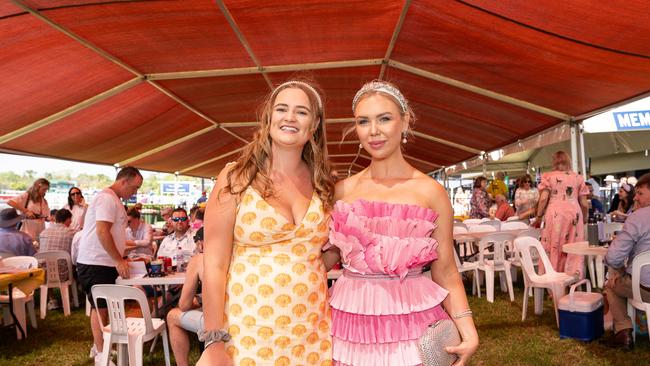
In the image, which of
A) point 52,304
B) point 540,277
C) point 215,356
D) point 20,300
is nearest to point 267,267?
point 215,356

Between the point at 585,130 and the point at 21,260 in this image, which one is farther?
the point at 585,130

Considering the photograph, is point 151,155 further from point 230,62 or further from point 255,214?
point 255,214

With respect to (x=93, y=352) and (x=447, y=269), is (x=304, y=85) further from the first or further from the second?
(x=93, y=352)

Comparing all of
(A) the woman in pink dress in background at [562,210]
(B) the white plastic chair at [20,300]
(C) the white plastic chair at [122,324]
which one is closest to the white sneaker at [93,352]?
(C) the white plastic chair at [122,324]

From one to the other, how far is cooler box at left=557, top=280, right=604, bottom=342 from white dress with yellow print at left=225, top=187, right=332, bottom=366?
3.99 meters

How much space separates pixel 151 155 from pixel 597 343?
926 cm

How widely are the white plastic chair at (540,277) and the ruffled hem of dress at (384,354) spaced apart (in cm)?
424

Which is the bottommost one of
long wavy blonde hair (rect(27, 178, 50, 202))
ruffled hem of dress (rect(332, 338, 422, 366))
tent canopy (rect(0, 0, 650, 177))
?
ruffled hem of dress (rect(332, 338, 422, 366))

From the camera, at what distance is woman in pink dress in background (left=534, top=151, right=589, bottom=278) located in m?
6.08

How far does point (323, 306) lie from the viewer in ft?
5.86

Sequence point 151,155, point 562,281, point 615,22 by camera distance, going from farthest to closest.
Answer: point 151,155 < point 562,281 < point 615,22

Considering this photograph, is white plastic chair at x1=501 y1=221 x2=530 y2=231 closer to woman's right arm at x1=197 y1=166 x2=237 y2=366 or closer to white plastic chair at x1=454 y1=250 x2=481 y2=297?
white plastic chair at x1=454 y1=250 x2=481 y2=297

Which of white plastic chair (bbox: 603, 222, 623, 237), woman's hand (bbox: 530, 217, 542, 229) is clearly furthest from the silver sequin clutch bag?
white plastic chair (bbox: 603, 222, 623, 237)

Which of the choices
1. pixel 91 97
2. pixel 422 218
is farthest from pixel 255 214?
pixel 91 97
